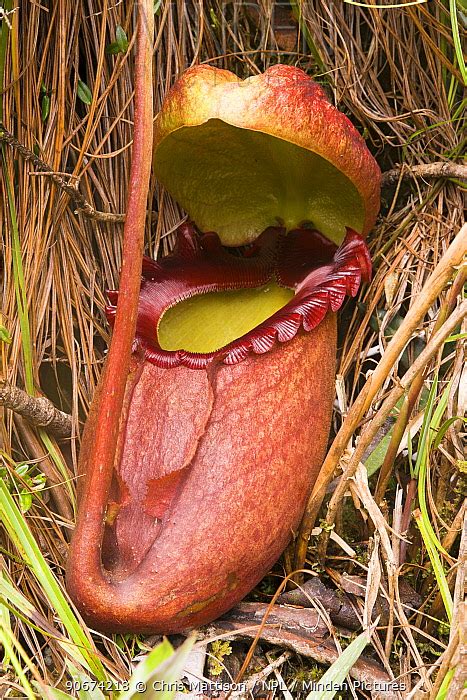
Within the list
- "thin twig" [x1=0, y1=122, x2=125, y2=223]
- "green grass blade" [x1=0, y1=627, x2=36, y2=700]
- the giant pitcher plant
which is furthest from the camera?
"thin twig" [x1=0, y1=122, x2=125, y2=223]

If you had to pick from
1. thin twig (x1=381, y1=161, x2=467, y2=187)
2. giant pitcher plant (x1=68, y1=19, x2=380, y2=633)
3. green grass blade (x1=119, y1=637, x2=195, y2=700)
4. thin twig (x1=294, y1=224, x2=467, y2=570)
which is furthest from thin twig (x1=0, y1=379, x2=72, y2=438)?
thin twig (x1=381, y1=161, x2=467, y2=187)

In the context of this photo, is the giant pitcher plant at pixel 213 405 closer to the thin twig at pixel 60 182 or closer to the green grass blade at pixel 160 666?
the thin twig at pixel 60 182

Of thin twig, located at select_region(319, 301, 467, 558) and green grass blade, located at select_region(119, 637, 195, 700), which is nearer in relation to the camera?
green grass blade, located at select_region(119, 637, 195, 700)

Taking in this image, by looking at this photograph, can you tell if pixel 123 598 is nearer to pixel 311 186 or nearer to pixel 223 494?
pixel 223 494

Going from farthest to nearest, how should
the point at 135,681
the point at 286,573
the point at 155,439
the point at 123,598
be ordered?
1. the point at 286,573
2. the point at 155,439
3. the point at 123,598
4. the point at 135,681

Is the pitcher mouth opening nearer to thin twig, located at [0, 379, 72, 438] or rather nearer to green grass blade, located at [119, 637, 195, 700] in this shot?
thin twig, located at [0, 379, 72, 438]

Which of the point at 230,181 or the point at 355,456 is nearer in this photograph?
the point at 355,456

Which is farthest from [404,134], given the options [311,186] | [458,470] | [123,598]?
[123,598]

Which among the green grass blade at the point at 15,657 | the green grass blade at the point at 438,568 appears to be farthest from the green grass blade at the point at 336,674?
the green grass blade at the point at 15,657

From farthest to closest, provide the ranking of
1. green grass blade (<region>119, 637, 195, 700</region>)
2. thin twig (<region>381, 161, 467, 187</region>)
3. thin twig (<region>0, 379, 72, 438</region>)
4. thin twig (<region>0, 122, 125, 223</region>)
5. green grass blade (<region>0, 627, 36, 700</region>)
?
1. thin twig (<region>381, 161, 467, 187</region>)
2. thin twig (<region>0, 122, 125, 223</region>)
3. thin twig (<region>0, 379, 72, 438</region>)
4. green grass blade (<region>0, 627, 36, 700</region>)
5. green grass blade (<region>119, 637, 195, 700</region>)
